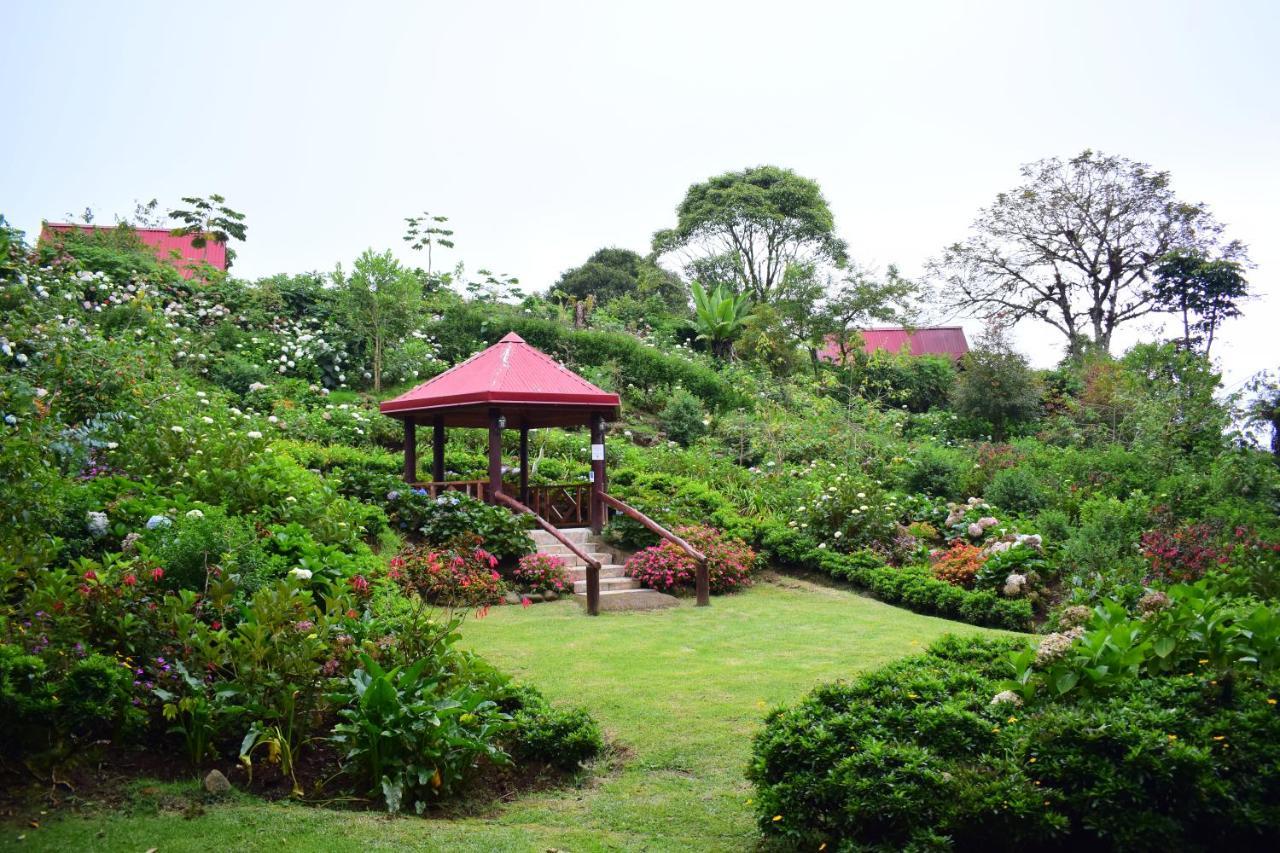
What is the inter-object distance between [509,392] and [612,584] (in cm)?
281

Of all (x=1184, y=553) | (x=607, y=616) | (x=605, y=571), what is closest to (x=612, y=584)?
(x=605, y=571)

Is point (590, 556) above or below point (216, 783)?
above

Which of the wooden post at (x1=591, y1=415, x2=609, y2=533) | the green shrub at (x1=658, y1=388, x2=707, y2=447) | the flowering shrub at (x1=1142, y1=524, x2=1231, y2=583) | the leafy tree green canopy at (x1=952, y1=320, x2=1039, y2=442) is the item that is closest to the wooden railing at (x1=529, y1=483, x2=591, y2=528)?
the wooden post at (x1=591, y1=415, x2=609, y2=533)

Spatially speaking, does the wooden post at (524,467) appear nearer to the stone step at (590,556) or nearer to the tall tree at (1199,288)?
the stone step at (590,556)

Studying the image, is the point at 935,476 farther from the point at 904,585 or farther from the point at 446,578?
the point at 446,578

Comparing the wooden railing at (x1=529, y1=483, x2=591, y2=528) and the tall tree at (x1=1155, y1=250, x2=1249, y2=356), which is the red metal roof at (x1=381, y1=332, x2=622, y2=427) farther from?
the tall tree at (x1=1155, y1=250, x2=1249, y2=356)

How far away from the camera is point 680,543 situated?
1159 cm

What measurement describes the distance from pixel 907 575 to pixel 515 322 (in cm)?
1480

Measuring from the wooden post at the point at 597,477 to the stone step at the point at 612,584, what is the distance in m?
1.74

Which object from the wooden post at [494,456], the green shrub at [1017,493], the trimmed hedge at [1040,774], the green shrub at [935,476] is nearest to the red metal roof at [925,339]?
the green shrub at [935,476]

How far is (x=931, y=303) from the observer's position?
3656 centimetres

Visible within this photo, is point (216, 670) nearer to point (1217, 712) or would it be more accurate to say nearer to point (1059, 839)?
point (1059, 839)

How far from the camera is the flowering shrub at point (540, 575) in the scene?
11016mm

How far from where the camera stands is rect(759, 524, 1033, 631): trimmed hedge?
34.1ft
